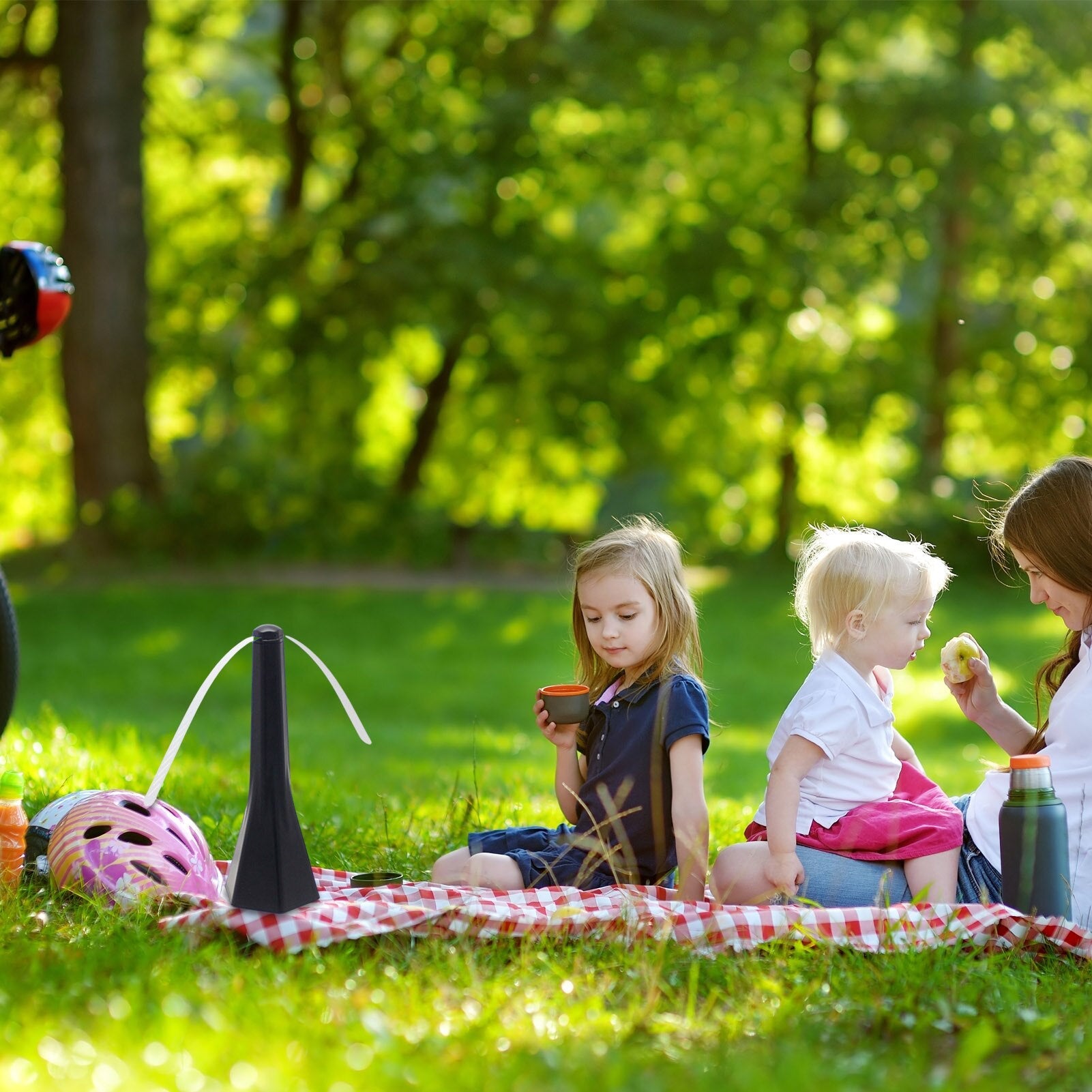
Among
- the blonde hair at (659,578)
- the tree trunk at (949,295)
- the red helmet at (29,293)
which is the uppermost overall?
the tree trunk at (949,295)

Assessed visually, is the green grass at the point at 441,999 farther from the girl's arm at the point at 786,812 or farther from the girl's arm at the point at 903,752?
the girl's arm at the point at 903,752

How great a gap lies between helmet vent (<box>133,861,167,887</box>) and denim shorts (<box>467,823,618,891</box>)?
2.87ft

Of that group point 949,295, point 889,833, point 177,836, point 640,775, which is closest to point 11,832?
point 177,836

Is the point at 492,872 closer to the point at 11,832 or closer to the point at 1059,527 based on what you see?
the point at 11,832

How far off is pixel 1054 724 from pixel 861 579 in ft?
2.06

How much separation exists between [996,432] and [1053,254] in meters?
3.30

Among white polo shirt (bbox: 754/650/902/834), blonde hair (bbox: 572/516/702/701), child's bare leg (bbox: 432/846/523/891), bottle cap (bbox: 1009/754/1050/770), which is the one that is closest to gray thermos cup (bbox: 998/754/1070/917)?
bottle cap (bbox: 1009/754/1050/770)

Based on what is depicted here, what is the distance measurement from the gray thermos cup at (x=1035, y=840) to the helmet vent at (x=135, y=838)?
2.16 m

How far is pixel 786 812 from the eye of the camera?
348cm

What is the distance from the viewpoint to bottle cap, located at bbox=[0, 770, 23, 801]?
3.55m

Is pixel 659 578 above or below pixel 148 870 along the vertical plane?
above

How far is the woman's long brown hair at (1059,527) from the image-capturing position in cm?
359

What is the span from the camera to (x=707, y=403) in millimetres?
19688

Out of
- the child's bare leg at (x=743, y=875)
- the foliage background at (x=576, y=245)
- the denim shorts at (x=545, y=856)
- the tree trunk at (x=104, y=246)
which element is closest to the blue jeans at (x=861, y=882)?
the child's bare leg at (x=743, y=875)
